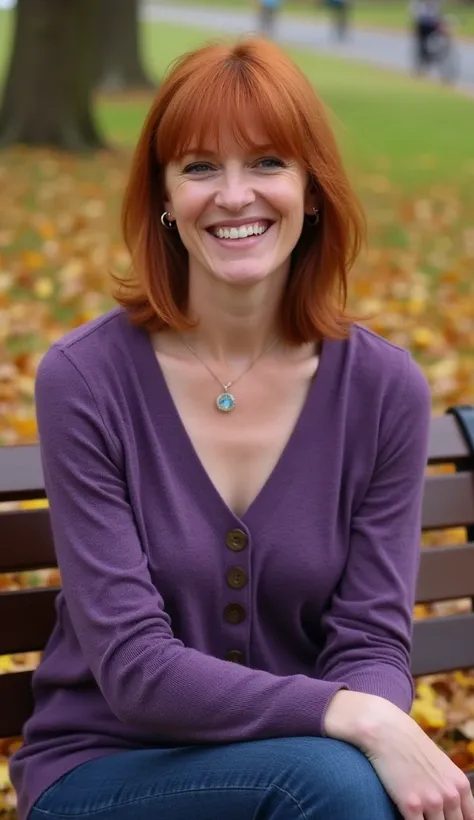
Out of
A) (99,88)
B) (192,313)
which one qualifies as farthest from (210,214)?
(99,88)

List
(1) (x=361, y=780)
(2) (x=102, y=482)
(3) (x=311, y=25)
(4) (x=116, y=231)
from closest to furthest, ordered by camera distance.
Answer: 1. (1) (x=361, y=780)
2. (2) (x=102, y=482)
3. (4) (x=116, y=231)
4. (3) (x=311, y=25)

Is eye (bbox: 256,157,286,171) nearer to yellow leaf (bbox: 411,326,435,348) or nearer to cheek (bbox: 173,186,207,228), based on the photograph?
cheek (bbox: 173,186,207,228)

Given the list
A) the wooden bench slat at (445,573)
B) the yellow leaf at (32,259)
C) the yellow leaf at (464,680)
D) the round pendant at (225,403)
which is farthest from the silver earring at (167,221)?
the yellow leaf at (32,259)

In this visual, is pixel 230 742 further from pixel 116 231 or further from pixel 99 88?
pixel 99 88

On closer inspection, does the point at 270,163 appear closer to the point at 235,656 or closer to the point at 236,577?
the point at 236,577

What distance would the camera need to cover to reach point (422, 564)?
123 inches

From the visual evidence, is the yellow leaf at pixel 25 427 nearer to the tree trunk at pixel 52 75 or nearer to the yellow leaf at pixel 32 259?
the yellow leaf at pixel 32 259

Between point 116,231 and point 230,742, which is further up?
point 230,742

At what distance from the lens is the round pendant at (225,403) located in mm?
2697

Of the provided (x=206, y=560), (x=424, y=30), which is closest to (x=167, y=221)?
(x=206, y=560)

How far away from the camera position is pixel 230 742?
2393 millimetres

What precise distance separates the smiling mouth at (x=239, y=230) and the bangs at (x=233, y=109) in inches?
5.3

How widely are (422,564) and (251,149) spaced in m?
1.07

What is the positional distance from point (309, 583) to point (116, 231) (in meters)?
7.50
